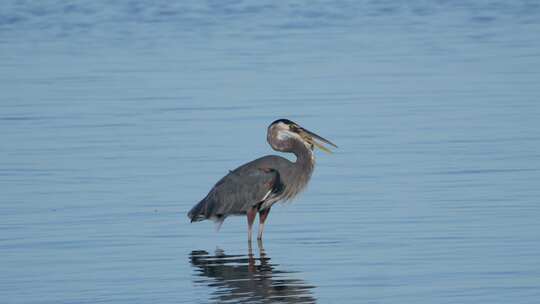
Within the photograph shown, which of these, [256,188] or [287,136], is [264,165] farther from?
[287,136]

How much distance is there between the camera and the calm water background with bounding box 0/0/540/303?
396 inches

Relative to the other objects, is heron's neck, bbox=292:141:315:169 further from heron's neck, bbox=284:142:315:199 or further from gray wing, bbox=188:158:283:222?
gray wing, bbox=188:158:283:222

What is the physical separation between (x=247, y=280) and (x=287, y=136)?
2463mm

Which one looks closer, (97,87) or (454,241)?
(454,241)

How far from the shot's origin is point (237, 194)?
11.8 m

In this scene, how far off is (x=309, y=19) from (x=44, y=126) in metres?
18.5

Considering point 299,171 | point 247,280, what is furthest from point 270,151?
point 247,280

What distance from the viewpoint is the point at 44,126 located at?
1744 centimetres

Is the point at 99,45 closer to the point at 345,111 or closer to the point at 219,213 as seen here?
the point at 345,111

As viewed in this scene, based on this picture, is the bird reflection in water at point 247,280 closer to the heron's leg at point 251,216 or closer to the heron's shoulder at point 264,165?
the heron's leg at point 251,216

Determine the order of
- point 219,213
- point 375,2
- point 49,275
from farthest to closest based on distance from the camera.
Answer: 1. point 375,2
2. point 219,213
3. point 49,275

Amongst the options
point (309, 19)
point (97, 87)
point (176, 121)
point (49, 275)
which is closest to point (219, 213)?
point (49, 275)

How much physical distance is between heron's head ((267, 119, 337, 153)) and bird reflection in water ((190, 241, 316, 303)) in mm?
1249

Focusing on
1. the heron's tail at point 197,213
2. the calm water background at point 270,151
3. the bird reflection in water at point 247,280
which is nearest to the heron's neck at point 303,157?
the calm water background at point 270,151
